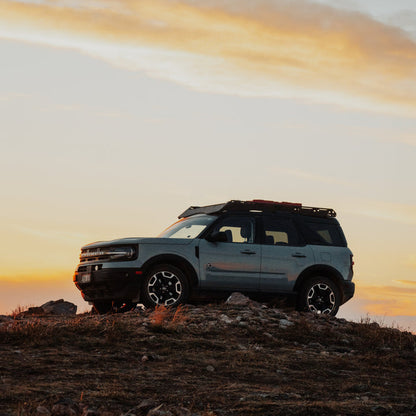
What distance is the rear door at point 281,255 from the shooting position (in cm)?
1509

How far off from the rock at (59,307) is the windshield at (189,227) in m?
3.21

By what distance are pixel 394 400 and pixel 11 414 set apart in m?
4.63

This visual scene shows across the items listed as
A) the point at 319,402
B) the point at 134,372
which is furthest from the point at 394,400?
the point at 134,372

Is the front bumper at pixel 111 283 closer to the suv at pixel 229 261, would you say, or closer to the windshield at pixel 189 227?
the suv at pixel 229 261

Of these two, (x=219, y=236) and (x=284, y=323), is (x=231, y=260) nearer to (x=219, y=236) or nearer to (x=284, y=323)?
(x=219, y=236)

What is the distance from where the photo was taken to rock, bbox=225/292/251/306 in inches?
572

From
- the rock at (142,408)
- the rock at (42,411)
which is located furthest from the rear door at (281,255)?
the rock at (42,411)

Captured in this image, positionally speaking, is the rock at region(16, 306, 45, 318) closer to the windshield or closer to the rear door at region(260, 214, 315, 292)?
the windshield

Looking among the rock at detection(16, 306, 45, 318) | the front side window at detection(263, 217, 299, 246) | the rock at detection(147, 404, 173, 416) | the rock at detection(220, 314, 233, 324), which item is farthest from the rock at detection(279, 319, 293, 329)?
the rock at detection(147, 404, 173, 416)

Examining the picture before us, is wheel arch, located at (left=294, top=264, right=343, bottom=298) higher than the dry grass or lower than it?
higher

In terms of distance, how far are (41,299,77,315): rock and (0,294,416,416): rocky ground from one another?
2.33 meters

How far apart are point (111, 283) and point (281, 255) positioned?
A: 336 cm

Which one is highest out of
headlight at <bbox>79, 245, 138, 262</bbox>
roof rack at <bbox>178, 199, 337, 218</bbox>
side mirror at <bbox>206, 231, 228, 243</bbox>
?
roof rack at <bbox>178, 199, 337, 218</bbox>

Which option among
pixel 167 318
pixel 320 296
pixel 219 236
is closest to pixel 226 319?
pixel 167 318
